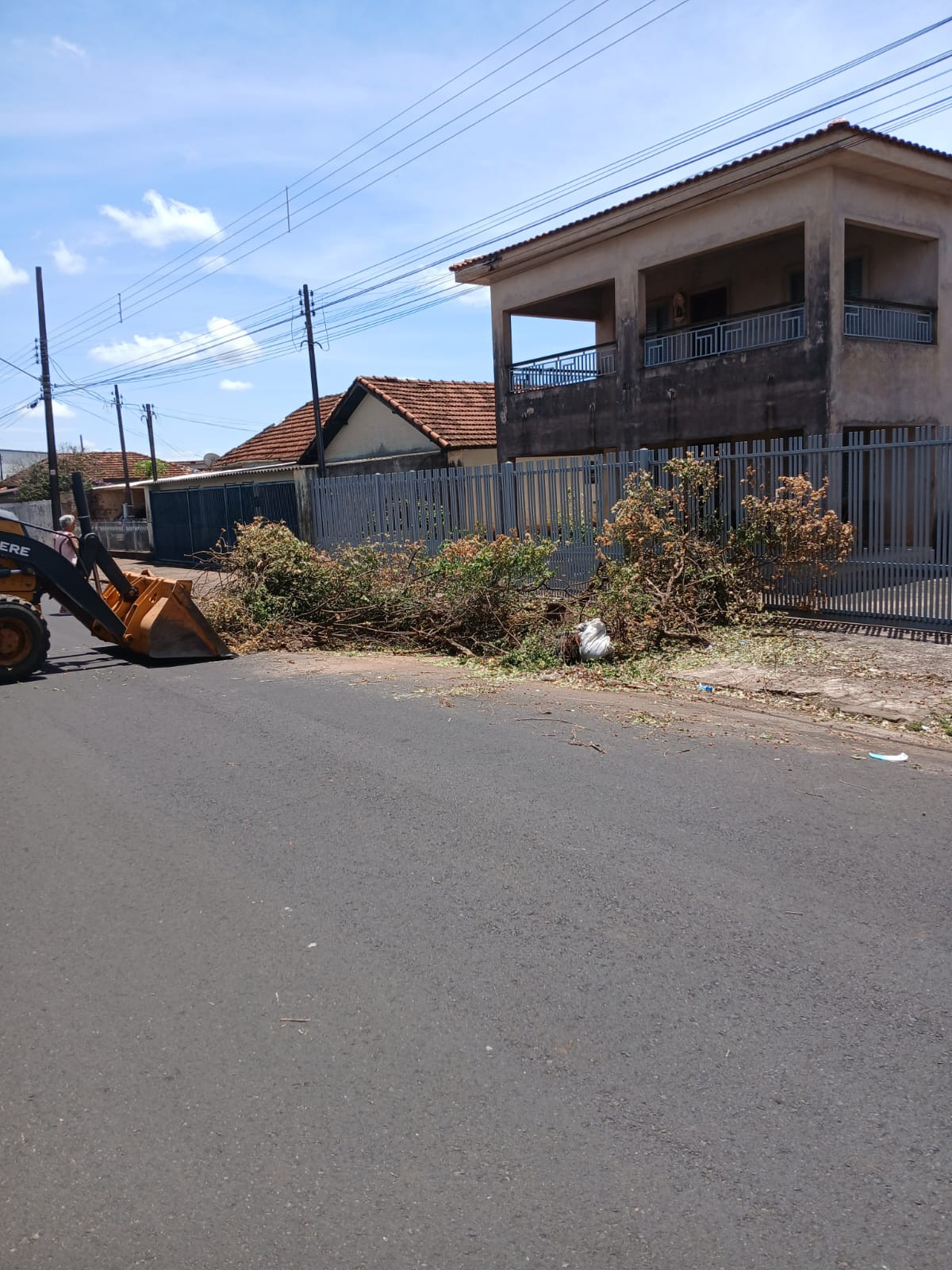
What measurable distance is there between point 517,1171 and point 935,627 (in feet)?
31.5

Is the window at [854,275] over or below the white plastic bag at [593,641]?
over

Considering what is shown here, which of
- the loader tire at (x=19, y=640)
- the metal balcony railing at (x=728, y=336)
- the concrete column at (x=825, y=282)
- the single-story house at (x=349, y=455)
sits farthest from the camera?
the single-story house at (x=349, y=455)

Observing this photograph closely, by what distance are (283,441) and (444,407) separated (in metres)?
8.22

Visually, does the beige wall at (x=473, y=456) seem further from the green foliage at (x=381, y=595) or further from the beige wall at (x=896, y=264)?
the green foliage at (x=381, y=595)

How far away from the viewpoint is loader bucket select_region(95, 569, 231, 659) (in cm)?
1106

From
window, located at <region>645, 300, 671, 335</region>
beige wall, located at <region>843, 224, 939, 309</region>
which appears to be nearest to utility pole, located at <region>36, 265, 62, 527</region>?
window, located at <region>645, 300, 671, 335</region>

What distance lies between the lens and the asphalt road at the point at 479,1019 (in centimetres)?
257

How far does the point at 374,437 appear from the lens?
1059 inches

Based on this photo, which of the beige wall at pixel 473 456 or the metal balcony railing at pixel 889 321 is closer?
the metal balcony railing at pixel 889 321

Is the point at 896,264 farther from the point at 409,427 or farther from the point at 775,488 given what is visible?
the point at 409,427

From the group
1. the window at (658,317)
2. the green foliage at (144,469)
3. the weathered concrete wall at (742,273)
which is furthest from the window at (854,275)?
the green foliage at (144,469)

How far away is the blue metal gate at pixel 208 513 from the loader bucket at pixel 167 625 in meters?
10.9

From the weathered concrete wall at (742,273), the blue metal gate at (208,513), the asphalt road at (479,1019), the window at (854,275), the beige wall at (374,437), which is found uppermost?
the weathered concrete wall at (742,273)

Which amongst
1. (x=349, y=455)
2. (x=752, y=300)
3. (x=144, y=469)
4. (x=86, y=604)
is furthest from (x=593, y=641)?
(x=144, y=469)
